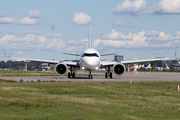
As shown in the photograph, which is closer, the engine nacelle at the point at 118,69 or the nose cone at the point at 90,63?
the nose cone at the point at 90,63

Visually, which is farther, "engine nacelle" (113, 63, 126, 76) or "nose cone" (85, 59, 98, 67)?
"engine nacelle" (113, 63, 126, 76)

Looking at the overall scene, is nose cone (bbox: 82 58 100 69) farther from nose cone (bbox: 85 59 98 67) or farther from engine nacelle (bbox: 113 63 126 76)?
engine nacelle (bbox: 113 63 126 76)

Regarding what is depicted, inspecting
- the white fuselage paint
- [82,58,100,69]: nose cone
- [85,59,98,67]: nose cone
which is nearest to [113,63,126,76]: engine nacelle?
the white fuselage paint

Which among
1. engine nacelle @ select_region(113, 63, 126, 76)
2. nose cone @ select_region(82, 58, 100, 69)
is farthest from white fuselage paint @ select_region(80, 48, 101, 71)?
engine nacelle @ select_region(113, 63, 126, 76)

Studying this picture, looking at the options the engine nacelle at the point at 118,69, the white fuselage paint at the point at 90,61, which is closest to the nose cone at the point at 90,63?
the white fuselage paint at the point at 90,61

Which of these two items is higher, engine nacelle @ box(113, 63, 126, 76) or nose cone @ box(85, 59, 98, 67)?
nose cone @ box(85, 59, 98, 67)

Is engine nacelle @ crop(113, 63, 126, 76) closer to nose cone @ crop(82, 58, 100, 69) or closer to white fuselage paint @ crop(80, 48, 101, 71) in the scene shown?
white fuselage paint @ crop(80, 48, 101, 71)

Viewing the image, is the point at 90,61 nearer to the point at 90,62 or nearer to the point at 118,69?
the point at 90,62

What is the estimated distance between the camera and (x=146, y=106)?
590 inches

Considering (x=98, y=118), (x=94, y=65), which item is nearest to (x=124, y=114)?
(x=98, y=118)

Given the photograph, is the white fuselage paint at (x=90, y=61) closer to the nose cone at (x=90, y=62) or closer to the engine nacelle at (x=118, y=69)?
the nose cone at (x=90, y=62)

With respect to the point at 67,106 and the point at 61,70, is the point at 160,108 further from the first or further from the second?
the point at 61,70

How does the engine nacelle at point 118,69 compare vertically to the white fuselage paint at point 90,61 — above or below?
below

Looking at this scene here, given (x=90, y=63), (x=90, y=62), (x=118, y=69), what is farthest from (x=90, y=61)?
(x=118, y=69)
